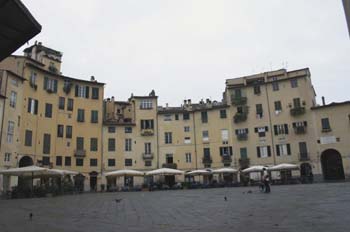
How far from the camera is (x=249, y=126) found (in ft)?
163

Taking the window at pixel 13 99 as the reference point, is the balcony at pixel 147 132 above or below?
below

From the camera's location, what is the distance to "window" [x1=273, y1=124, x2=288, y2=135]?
1844 inches

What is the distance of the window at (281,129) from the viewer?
1844 inches

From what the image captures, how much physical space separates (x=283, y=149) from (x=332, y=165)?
665cm

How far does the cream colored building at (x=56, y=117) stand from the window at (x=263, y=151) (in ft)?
77.5

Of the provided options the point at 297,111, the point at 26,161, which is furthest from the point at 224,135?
the point at 26,161

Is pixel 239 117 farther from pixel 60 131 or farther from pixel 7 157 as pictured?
pixel 7 157

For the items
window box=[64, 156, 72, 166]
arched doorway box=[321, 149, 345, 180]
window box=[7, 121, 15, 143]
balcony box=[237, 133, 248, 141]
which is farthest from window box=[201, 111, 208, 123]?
window box=[7, 121, 15, 143]

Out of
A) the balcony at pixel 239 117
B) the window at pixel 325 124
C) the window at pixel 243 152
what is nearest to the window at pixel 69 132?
the balcony at pixel 239 117

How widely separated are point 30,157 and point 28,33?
3910 cm

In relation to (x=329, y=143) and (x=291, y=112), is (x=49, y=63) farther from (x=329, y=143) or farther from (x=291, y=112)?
(x=329, y=143)

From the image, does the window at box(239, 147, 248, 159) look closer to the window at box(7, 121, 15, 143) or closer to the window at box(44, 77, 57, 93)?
the window at box(44, 77, 57, 93)

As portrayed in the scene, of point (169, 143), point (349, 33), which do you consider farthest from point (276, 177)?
point (349, 33)

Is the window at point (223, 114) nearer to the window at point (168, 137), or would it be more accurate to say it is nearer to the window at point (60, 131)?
the window at point (168, 137)
